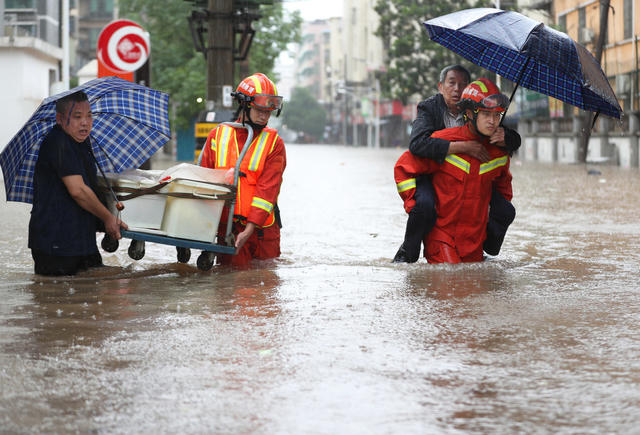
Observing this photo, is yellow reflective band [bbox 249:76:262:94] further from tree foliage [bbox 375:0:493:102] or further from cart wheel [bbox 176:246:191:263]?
tree foliage [bbox 375:0:493:102]

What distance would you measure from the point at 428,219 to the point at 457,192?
0.27m

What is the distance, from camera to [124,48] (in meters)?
14.5

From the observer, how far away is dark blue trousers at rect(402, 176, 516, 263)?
790cm

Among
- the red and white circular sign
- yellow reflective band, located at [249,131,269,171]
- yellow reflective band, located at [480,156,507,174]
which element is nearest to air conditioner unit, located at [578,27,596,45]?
the red and white circular sign

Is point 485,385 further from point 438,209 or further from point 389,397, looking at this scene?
point 438,209

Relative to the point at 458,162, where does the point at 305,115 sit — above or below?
above

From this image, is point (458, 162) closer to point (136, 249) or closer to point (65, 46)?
point (136, 249)

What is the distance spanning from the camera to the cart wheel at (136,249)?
822 centimetres

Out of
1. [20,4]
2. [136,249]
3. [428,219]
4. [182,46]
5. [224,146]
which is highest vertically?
[20,4]

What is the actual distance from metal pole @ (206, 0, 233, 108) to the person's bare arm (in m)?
9.33

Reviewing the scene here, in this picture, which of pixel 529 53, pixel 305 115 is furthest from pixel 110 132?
pixel 305 115

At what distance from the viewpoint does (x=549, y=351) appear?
499 cm

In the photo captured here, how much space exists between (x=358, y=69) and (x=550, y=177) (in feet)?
294

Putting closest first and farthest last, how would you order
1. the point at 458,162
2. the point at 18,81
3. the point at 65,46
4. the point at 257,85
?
the point at 257,85 < the point at 458,162 < the point at 65,46 < the point at 18,81
